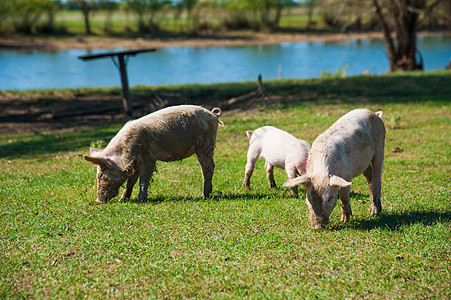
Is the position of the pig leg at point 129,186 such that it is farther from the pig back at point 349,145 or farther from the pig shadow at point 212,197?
the pig back at point 349,145

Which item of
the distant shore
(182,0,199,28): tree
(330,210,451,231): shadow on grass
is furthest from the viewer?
(182,0,199,28): tree

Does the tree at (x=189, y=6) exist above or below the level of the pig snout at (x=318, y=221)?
above

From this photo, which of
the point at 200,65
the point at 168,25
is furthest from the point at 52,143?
the point at 168,25

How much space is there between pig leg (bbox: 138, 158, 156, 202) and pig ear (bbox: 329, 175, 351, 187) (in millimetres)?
3058

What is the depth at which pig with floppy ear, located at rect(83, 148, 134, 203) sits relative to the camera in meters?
7.24

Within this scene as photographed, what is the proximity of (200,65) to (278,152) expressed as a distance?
3008 cm

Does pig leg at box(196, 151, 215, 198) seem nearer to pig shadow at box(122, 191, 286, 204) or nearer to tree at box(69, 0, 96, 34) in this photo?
pig shadow at box(122, 191, 286, 204)

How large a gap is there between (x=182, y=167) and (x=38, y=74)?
88.1ft

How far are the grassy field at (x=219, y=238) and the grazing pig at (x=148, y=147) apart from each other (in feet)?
1.12

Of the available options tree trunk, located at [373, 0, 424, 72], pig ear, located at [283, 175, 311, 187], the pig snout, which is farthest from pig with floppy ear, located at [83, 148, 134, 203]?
tree trunk, located at [373, 0, 424, 72]

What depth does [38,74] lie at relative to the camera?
108 feet

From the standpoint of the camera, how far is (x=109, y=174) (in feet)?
23.9

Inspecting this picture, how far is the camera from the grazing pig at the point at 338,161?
5.76 meters

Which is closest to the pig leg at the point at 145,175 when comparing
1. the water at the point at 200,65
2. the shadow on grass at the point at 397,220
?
the shadow on grass at the point at 397,220
